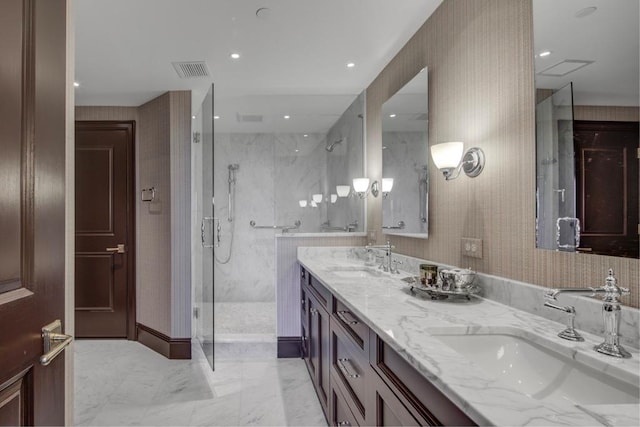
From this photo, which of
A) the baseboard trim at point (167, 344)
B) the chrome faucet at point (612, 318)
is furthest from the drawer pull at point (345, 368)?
the baseboard trim at point (167, 344)

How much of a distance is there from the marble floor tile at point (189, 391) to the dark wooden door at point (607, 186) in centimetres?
180

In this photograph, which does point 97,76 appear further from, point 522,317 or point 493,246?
point 522,317

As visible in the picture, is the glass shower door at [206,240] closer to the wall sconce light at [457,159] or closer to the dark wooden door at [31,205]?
the wall sconce light at [457,159]

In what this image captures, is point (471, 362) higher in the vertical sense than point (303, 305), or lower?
higher

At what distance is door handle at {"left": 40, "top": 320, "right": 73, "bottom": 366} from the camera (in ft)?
2.52

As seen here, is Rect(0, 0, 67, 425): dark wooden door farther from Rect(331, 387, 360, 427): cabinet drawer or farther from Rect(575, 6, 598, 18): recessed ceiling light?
Rect(575, 6, 598, 18): recessed ceiling light

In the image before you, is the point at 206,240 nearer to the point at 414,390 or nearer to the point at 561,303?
the point at 414,390

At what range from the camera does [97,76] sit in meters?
2.93

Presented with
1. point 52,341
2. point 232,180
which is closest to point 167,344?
point 232,180

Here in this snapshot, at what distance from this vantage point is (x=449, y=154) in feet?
5.70

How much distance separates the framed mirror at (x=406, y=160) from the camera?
2195 mm

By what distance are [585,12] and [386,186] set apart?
1.73 metres

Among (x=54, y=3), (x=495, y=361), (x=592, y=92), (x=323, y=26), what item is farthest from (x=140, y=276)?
(x=592, y=92)

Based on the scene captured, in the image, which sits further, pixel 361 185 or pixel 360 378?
pixel 361 185
